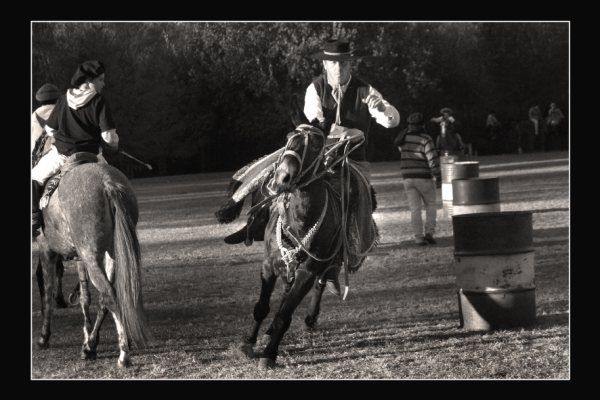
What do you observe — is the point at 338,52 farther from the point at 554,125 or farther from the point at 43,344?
the point at 554,125

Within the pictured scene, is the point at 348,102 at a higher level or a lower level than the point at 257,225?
higher

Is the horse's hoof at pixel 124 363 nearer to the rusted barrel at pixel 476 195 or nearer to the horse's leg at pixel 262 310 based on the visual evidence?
the horse's leg at pixel 262 310

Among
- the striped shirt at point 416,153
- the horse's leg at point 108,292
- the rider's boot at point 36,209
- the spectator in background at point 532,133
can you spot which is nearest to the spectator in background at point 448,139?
the striped shirt at point 416,153

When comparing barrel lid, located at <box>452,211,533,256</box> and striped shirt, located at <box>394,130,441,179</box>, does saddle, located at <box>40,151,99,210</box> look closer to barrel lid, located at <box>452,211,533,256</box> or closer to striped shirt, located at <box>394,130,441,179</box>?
barrel lid, located at <box>452,211,533,256</box>

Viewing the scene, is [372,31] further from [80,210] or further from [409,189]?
[80,210]

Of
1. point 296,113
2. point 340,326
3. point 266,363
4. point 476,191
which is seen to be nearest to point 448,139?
point 476,191

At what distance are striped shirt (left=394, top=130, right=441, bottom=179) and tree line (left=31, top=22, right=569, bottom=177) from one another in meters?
1.60

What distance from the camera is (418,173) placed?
54.1 ft

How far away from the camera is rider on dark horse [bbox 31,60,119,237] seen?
855 centimetres

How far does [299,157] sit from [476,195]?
22.6 ft

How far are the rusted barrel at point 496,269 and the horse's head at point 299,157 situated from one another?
6.87 ft

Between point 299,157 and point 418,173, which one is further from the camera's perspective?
point 418,173

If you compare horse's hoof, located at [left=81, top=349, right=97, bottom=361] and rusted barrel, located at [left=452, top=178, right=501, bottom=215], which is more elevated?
rusted barrel, located at [left=452, top=178, right=501, bottom=215]

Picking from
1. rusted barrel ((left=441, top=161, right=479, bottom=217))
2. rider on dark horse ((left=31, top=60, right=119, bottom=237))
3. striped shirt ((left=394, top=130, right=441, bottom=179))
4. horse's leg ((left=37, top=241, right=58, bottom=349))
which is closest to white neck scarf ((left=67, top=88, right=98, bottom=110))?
rider on dark horse ((left=31, top=60, right=119, bottom=237))
